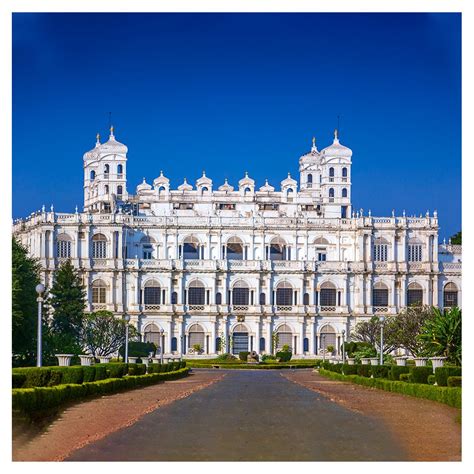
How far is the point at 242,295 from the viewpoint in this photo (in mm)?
107375

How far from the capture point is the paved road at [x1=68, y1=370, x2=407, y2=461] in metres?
18.5

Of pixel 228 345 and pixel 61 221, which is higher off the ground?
pixel 61 221

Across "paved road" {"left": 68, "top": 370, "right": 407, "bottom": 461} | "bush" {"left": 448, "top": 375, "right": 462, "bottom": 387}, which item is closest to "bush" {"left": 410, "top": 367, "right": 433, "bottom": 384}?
"bush" {"left": 448, "top": 375, "right": 462, "bottom": 387}

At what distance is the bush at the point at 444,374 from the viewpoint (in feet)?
113

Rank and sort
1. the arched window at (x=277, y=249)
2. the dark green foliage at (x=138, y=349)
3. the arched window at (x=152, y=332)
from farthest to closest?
the arched window at (x=277, y=249) → the arched window at (x=152, y=332) → the dark green foliage at (x=138, y=349)

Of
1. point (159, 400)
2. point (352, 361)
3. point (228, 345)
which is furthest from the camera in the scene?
point (228, 345)

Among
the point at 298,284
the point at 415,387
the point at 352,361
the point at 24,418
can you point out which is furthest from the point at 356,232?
the point at 24,418

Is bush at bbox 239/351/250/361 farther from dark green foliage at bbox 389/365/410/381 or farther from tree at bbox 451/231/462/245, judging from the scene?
dark green foliage at bbox 389/365/410/381

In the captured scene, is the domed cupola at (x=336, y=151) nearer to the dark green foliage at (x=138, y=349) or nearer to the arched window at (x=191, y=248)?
the arched window at (x=191, y=248)

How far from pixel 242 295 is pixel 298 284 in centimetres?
495

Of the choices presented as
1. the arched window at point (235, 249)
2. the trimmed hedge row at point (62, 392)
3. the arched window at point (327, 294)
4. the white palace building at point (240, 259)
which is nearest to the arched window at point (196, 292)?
the white palace building at point (240, 259)
